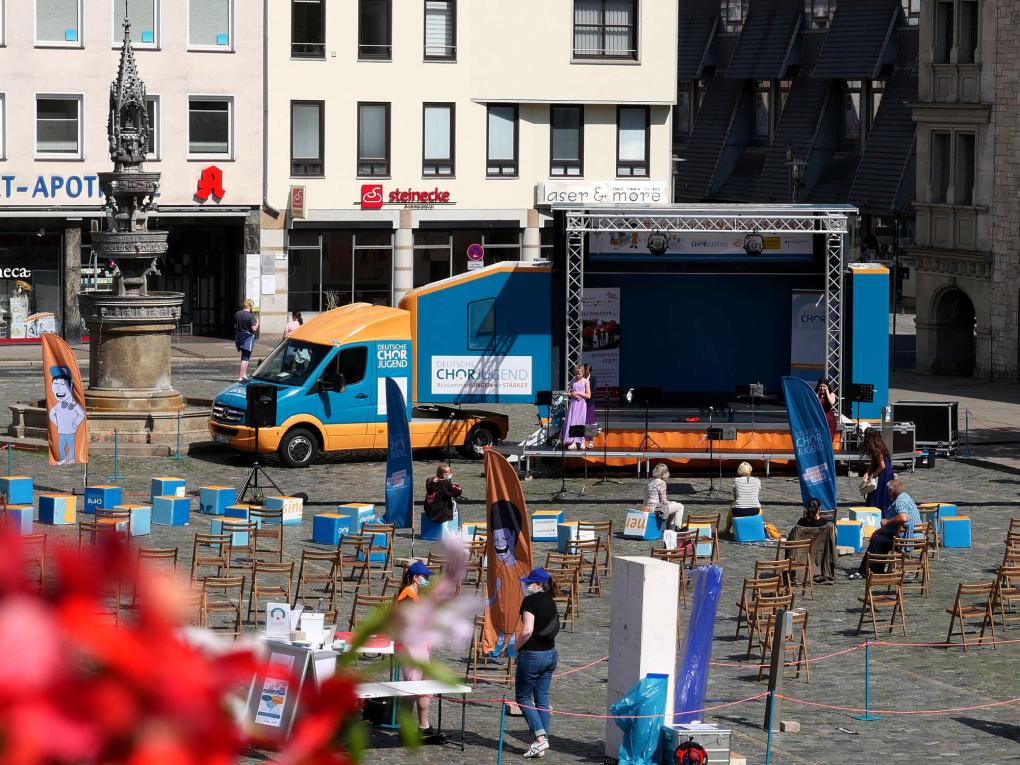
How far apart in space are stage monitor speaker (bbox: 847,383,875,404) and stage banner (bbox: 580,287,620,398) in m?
5.09

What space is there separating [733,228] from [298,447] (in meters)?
7.40

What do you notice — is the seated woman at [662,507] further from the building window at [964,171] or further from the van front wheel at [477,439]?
the building window at [964,171]

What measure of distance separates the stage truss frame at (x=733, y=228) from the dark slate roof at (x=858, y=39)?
116 ft

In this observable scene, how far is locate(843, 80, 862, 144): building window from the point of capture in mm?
66000

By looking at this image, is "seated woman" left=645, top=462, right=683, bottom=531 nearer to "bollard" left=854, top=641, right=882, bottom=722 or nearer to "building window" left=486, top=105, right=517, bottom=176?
"bollard" left=854, top=641, right=882, bottom=722

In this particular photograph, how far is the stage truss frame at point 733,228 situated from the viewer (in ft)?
93.2

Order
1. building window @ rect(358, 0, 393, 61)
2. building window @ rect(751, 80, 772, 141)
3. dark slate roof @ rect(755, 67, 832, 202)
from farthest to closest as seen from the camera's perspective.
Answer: building window @ rect(751, 80, 772, 141)
dark slate roof @ rect(755, 67, 832, 202)
building window @ rect(358, 0, 393, 61)

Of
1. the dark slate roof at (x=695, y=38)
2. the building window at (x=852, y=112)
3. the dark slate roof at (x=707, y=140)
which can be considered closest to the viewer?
the building window at (x=852, y=112)

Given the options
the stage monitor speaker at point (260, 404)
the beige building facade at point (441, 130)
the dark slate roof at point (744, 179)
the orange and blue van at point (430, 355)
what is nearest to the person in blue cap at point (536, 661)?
the stage monitor speaker at point (260, 404)

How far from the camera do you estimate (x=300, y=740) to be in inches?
48.1

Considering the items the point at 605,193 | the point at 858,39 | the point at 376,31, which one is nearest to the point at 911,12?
the point at 858,39

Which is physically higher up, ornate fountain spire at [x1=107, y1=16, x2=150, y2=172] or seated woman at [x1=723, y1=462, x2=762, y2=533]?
ornate fountain spire at [x1=107, y1=16, x2=150, y2=172]

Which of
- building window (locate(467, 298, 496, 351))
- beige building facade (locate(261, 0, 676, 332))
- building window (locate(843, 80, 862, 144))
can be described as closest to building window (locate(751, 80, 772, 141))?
building window (locate(843, 80, 862, 144))

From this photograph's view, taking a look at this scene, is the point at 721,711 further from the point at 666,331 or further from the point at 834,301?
the point at 666,331
